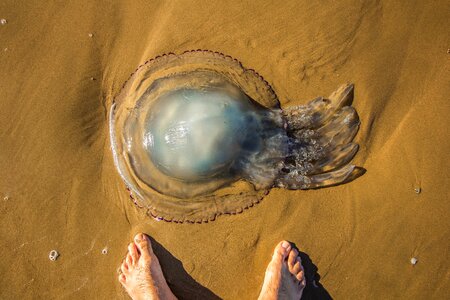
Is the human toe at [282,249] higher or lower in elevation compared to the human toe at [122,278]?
higher

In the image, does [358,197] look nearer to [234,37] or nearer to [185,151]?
[185,151]

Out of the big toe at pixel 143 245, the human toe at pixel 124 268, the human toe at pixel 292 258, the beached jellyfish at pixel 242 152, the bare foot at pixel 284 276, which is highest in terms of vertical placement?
the beached jellyfish at pixel 242 152

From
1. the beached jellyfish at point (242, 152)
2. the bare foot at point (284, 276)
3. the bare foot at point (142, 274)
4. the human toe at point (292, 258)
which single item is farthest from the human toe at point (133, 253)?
the human toe at point (292, 258)

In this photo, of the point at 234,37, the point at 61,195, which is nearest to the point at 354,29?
the point at 234,37

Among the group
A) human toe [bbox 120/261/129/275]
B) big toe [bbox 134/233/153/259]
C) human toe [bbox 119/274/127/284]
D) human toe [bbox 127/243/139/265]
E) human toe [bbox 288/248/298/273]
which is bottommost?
human toe [bbox 119/274/127/284]

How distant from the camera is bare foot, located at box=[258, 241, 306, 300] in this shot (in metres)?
3.81

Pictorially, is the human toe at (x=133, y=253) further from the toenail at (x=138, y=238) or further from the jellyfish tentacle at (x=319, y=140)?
the jellyfish tentacle at (x=319, y=140)

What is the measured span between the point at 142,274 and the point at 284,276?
1.37m

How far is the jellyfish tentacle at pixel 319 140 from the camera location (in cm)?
386

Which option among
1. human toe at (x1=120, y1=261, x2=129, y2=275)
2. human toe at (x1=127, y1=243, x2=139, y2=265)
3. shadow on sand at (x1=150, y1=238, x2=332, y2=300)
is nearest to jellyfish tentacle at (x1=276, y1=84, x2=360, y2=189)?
shadow on sand at (x1=150, y1=238, x2=332, y2=300)

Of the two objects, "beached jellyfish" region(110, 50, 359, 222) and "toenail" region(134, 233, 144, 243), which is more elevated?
"beached jellyfish" region(110, 50, 359, 222)

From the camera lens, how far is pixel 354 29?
12.9 ft

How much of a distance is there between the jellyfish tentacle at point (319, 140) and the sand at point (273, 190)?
0.37 feet

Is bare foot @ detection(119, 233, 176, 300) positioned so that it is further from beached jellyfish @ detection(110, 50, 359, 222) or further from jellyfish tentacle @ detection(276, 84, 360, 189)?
jellyfish tentacle @ detection(276, 84, 360, 189)
